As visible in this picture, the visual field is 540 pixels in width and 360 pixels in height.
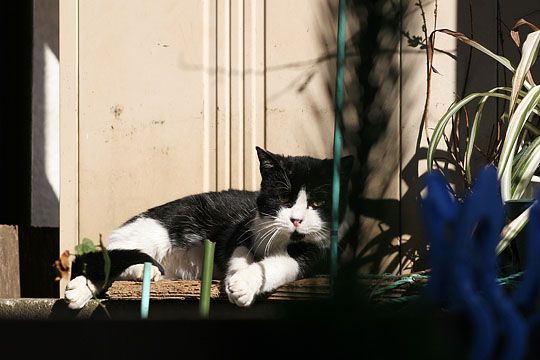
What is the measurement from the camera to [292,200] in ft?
9.68

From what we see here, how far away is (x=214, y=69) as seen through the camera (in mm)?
3465

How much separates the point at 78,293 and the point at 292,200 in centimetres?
72

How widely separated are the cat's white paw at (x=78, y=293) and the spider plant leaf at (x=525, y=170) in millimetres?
1307

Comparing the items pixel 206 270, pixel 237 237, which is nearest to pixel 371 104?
pixel 206 270

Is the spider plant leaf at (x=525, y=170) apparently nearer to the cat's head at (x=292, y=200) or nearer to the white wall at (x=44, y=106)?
the cat's head at (x=292, y=200)

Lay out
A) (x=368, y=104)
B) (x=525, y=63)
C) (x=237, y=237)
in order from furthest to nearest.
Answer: (x=237, y=237) < (x=525, y=63) < (x=368, y=104)

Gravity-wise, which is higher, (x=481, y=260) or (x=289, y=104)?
(x=289, y=104)

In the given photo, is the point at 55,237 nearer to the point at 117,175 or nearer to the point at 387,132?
the point at 117,175

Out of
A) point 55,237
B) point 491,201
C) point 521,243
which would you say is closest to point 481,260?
point 491,201

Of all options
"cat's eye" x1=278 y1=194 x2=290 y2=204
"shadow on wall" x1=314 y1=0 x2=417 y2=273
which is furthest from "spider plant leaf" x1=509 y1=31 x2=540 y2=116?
"shadow on wall" x1=314 y1=0 x2=417 y2=273

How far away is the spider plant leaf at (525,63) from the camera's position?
2.77 metres

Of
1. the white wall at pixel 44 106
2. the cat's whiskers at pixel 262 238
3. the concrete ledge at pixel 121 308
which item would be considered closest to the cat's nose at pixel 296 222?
the cat's whiskers at pixel 262 238

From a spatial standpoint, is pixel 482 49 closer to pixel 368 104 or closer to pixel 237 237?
pixel 237 237

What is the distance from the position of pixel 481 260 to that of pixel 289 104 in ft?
9.46
